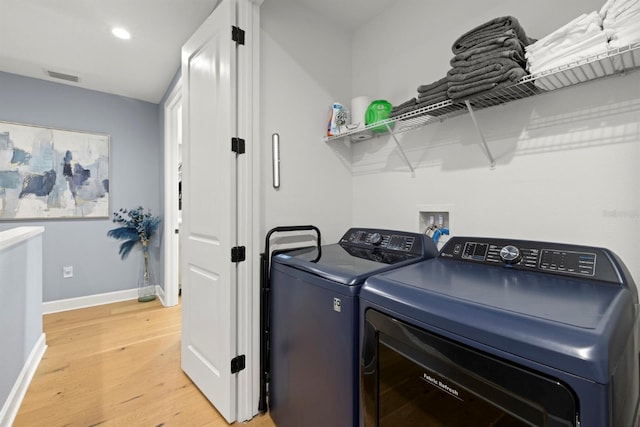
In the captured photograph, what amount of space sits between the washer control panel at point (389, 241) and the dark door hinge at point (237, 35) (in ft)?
4.08

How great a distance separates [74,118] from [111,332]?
2406 millimetres

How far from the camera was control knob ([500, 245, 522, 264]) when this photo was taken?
1065 mm

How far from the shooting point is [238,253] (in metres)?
1.51

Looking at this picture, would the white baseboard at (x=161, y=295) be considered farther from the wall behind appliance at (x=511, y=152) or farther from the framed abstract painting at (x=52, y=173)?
the wall behind appliance at (x=511, y=152)

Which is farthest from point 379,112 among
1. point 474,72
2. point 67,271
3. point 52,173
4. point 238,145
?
point 67,271

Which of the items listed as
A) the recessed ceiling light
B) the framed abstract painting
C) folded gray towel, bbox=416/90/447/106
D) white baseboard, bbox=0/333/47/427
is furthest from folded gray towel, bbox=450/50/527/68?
the framed abstract painting

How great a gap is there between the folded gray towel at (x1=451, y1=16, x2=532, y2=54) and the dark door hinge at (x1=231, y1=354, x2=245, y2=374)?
184cm

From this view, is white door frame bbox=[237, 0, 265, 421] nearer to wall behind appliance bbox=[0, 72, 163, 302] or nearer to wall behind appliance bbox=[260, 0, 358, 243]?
wall behind appliance bbox=[260, 0, 358, 243]

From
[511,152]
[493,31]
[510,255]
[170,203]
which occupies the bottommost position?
[510,255]

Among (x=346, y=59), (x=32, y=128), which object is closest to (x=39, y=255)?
(x=32, y=128)

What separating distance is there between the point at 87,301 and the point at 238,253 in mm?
2975

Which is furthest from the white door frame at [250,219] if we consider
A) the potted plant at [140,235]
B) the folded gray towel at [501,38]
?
the potted plant at [140,235]

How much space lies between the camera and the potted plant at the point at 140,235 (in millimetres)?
3451

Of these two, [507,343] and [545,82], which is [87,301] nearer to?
[507,343]
